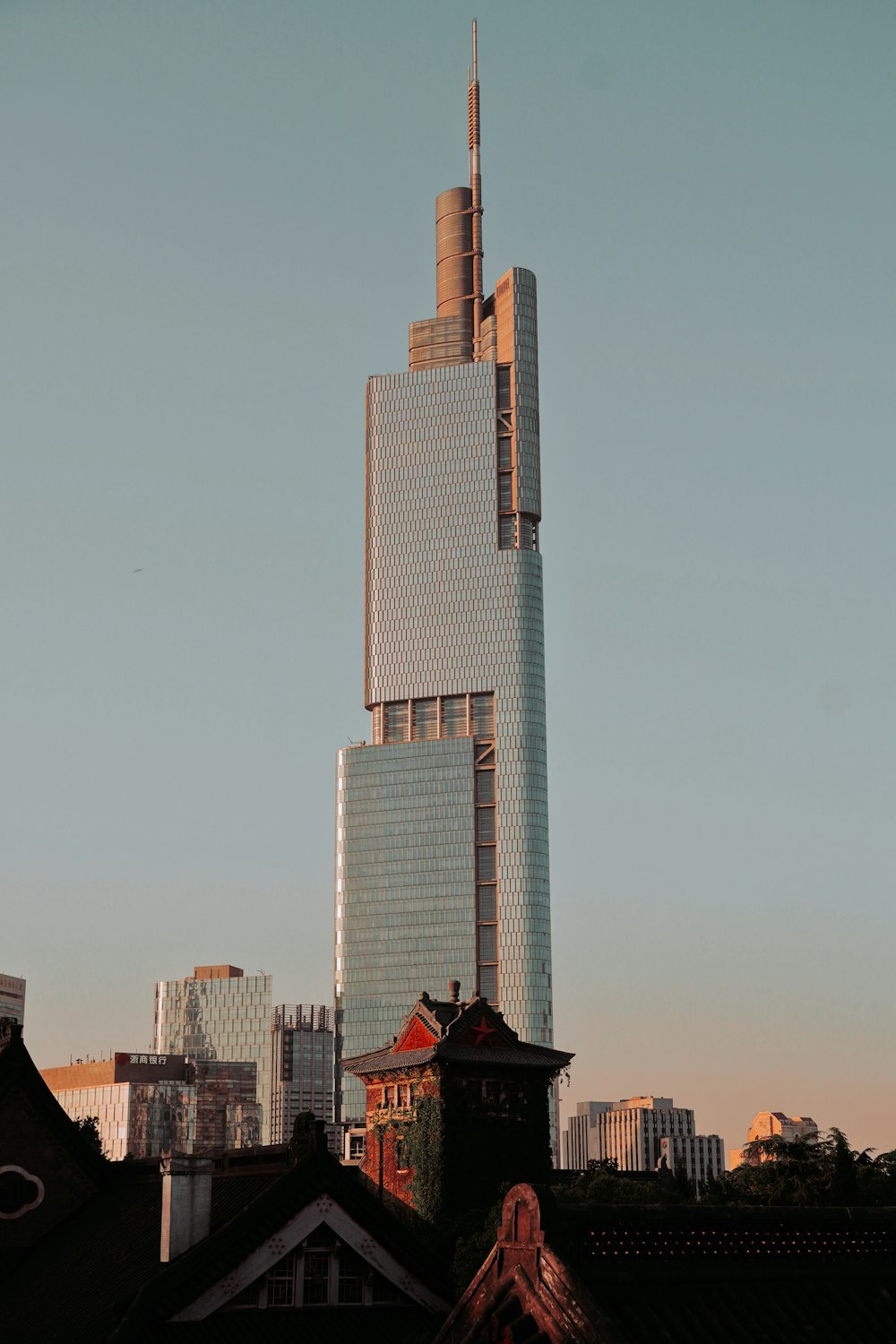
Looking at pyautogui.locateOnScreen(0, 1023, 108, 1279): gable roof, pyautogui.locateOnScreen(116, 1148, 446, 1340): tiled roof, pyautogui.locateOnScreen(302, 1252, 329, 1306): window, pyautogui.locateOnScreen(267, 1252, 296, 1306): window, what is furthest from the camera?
pyautogui.locateOnScreen(0, 1023, 108, 1279): gable roof

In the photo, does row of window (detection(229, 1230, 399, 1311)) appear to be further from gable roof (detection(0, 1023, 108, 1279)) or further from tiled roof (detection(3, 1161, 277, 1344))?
gable roof (detection(0, 1023, 108, 1279))

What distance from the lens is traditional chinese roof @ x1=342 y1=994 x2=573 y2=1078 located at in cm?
6266

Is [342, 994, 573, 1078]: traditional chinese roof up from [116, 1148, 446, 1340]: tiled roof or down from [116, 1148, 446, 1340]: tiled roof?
up

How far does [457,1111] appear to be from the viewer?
6178cm

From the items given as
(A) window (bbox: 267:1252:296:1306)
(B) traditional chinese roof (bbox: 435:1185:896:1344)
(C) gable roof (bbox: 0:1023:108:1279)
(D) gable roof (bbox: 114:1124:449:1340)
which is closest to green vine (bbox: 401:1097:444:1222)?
(C) gable roof (bbox: 0:1023:108:1279)

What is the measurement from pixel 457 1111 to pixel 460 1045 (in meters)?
2.86

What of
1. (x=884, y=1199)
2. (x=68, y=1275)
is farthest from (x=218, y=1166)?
(x=884, y=1199)

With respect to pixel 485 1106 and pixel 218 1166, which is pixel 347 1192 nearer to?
pixel 218 1166

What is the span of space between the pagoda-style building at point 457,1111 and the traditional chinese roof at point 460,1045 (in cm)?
5

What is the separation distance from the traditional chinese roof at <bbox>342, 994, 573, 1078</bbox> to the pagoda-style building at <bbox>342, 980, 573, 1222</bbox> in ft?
0.18

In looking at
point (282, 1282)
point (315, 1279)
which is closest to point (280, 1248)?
point (282, 1282)

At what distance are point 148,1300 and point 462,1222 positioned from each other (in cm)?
2984

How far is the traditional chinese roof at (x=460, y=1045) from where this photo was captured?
6266cm

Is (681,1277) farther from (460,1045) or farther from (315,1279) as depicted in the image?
(460,1045)
